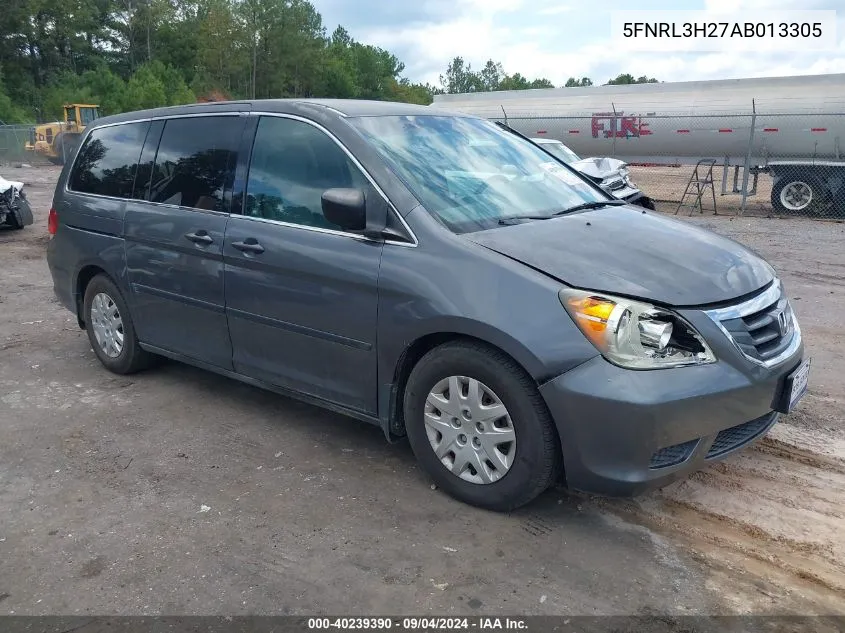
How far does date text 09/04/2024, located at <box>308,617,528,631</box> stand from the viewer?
266 centimetres

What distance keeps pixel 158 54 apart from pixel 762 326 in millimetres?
72335

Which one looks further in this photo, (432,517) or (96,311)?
(96,311)

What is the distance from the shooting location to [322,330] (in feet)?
12.3

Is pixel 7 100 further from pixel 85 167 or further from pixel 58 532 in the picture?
pixel 58 532

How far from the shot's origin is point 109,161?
17.0 ft

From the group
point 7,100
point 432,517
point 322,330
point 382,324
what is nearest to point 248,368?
point 322,330

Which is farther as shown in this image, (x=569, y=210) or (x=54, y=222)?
(x=54, y=222)

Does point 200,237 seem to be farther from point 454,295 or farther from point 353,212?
point 454,295

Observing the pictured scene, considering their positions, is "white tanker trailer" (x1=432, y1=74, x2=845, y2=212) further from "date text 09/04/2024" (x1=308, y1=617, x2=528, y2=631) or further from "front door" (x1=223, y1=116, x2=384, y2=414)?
"date text 09/04/2024" (x1=308, y1=617, x2=528, y2=631)

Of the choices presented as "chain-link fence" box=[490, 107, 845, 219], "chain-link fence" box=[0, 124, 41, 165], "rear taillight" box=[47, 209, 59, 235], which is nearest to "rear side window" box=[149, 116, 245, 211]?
"rear taillight" box=[47, 209, 59, 235]

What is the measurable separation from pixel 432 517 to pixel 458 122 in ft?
7.67

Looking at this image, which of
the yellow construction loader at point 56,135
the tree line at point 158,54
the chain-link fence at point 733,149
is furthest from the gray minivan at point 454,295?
the tree line at point 158,54

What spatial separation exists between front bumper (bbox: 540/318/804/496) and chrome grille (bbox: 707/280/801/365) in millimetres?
82

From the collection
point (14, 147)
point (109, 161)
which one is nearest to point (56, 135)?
point (14, 147)
